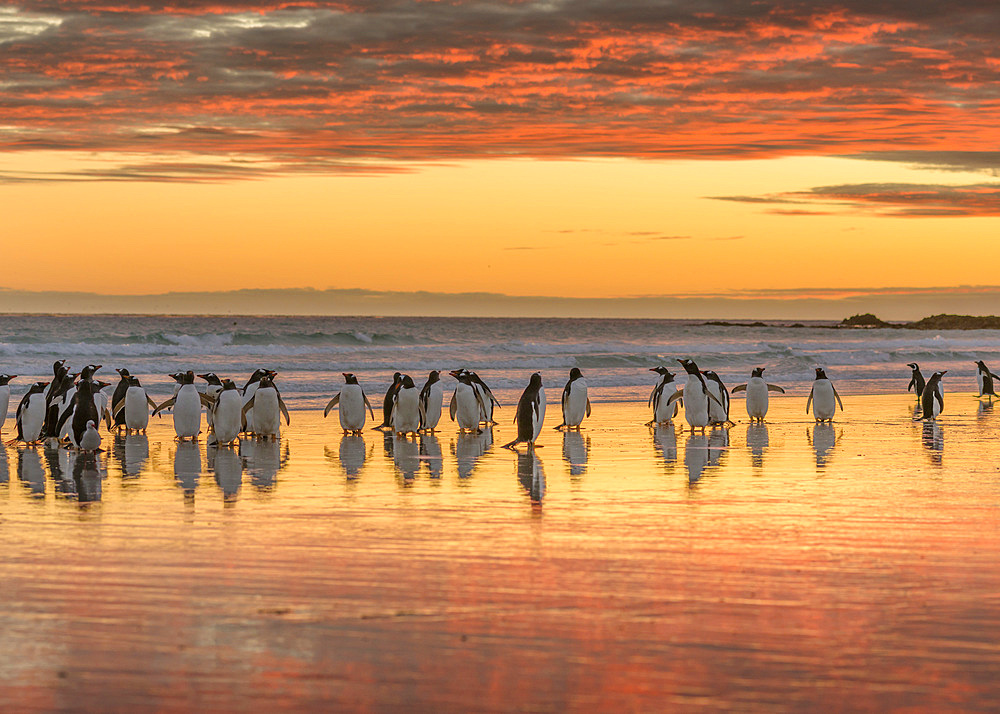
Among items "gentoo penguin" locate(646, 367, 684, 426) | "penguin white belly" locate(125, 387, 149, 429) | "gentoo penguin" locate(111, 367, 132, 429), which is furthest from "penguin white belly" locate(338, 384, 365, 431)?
"gentoo penguin" locate(646, 367, 684, 426)

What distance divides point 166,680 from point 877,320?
119 m

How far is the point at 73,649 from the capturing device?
16.5 feet

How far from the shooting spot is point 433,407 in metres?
16.7

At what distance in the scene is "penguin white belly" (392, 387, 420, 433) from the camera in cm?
1611

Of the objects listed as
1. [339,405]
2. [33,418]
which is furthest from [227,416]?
[33,418]

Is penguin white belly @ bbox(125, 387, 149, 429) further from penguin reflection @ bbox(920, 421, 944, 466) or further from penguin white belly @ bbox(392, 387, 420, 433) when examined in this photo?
penguin reflection @ bbox(920, 421, 944, 466)

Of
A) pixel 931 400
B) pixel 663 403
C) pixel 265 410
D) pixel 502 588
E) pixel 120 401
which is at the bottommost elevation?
pixel 502 588

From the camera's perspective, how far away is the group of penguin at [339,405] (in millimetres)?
14508

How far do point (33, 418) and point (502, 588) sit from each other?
1061cm

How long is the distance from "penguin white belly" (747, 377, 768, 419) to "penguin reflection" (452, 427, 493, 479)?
14.9 ft

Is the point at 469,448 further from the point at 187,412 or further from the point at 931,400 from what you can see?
the point at 931,400

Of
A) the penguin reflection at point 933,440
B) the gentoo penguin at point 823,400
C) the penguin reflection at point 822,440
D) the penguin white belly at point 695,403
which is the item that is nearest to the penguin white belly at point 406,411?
the penguin white belly at point 695,403

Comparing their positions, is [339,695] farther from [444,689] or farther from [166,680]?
[166,680]

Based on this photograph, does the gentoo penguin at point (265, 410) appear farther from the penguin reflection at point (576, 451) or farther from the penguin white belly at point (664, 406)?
the penguin white belly at point (664, 406)
